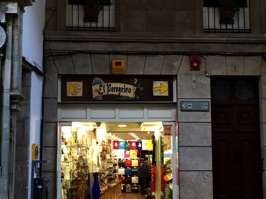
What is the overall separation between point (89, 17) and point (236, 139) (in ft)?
14.8

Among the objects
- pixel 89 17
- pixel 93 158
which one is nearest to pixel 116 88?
pixel 89 17

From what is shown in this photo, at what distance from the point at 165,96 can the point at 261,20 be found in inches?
115

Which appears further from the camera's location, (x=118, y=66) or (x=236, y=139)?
(x=236, y=139)

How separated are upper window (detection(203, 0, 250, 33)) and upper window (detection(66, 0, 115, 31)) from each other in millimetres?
2269

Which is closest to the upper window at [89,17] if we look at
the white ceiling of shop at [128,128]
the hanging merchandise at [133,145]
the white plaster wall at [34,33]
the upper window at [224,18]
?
the white plaster wall at [34,33]

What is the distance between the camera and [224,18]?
457 inches

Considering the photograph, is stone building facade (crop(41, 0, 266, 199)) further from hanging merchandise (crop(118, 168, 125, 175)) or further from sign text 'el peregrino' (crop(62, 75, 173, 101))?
hanging merchandise (crop(118, 168, 125, 175))

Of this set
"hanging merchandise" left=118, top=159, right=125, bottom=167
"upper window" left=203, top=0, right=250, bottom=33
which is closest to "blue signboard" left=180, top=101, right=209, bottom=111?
"upper window" left=203, top=0, right=250, bottom=33

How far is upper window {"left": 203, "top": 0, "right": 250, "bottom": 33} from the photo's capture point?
11.6 meters

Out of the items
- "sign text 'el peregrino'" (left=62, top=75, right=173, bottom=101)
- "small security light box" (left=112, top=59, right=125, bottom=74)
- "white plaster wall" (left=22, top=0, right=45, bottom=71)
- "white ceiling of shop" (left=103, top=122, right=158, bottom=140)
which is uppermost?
"white plaster wall" (left=22, top=0, right=45, bottom=71)

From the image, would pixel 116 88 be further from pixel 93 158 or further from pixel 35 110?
pixel 93 158

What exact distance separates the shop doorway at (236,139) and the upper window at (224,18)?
1211 millimetres

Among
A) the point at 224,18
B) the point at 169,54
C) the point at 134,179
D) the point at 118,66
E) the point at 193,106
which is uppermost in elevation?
the point at 224,18

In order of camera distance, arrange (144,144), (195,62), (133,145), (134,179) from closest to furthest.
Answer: (195,62), (144,144), (133,145), (134,179)
